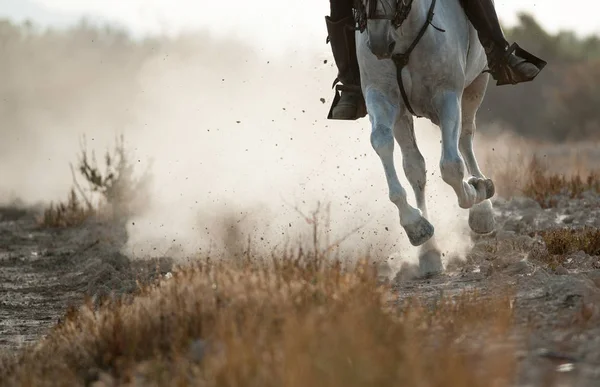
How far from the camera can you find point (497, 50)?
10.2 m

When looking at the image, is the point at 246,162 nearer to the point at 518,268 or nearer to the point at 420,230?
the point at 420,230

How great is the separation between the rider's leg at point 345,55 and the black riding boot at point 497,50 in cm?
96

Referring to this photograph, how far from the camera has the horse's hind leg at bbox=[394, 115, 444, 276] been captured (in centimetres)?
1004

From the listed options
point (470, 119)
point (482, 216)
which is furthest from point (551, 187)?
point (482, 216)

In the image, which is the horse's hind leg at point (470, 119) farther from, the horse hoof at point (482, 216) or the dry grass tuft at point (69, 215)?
the dry grass tuft at point (69, 215)

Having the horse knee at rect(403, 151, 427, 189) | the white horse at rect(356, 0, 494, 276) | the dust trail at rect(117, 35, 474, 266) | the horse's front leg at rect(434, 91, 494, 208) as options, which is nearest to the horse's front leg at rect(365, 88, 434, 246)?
the white horse at rect(356, 0, 494, 276)

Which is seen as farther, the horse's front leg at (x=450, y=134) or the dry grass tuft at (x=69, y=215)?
the dry grass tuft at (x=69, y=215)

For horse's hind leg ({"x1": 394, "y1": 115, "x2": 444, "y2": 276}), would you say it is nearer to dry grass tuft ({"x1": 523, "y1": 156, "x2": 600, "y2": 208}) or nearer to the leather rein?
the leather rein

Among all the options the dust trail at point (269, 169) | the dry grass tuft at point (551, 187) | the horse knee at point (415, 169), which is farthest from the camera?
the dry grass tuft at point (551, 187)

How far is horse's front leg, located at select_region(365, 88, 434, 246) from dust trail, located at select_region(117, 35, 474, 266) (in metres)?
1.71

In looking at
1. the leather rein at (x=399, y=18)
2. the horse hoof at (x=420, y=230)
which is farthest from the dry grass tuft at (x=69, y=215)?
the horse hoof at (x=420, y=230)

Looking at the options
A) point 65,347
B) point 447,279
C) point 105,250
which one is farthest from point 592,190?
point 65,347

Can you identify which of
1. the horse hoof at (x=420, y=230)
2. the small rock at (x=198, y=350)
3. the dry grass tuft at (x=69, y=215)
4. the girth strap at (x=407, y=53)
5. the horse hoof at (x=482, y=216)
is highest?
the dry grass tuft at (x=69, y=215)

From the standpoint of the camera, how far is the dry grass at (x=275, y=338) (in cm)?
465
